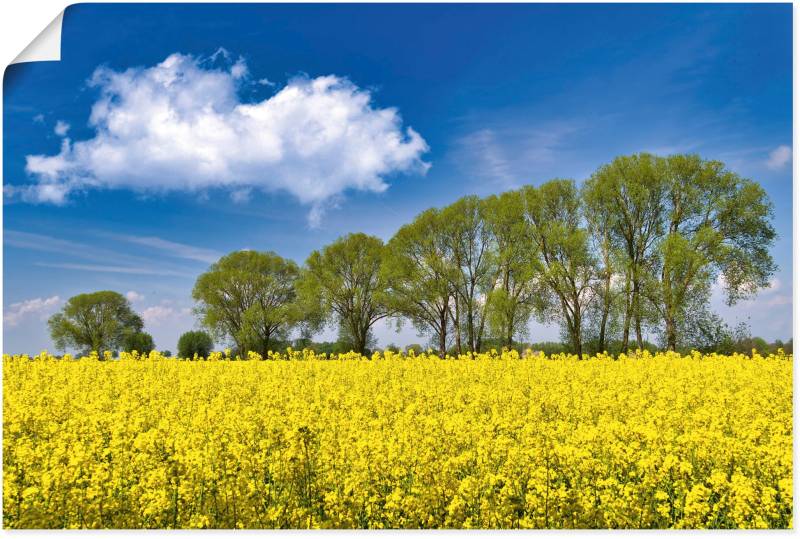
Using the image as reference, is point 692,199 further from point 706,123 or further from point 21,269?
point 21,269

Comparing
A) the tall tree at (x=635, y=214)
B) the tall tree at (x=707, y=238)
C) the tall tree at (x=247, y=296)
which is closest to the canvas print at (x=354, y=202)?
the tall tree at (x=707, y=238)

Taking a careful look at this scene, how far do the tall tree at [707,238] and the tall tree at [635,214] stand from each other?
38 cm

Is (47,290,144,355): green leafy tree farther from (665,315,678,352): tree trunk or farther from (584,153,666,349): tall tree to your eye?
(665,315,678,352): tree trunk

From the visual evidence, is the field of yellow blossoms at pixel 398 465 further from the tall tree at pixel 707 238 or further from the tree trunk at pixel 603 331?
the tree trunk at pixel 603 331

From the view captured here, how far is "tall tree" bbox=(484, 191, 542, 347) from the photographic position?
59.9ft

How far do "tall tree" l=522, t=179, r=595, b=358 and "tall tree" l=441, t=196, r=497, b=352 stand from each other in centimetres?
203

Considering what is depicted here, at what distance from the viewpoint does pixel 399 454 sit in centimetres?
368

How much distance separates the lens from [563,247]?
17266 millimetres

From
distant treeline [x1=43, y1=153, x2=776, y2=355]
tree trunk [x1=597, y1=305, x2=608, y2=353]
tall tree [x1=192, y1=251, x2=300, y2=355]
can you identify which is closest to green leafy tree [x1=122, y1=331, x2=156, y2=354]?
distant treeline [x1=43, y1=153, x2=776, y2=355]

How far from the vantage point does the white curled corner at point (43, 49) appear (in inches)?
160

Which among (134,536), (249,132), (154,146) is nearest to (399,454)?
(134,536)

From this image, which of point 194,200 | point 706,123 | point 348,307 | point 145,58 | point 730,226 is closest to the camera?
point 145,58

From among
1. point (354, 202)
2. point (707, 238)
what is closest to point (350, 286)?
point (707, 238)

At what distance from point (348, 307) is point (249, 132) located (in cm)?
2021
